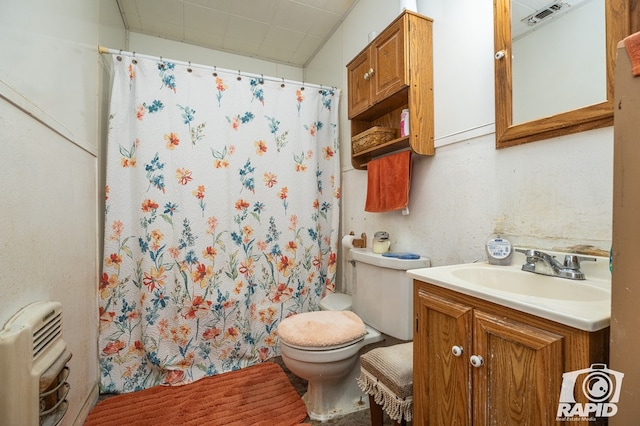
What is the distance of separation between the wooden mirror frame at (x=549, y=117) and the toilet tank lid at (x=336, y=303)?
116cm

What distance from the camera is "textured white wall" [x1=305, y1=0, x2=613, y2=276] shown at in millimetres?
858

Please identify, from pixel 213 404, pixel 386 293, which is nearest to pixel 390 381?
pixel 386 293

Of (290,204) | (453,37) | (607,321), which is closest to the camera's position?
(607,321)

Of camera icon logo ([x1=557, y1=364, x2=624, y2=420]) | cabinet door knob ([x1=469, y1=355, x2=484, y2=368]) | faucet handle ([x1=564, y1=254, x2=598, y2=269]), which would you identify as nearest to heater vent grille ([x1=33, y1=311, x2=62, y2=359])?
cabinet door knob ([x1=469, y1=355, x2=484, y2=368])

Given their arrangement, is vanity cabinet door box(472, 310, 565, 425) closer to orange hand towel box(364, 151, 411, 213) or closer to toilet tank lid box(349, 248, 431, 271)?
toilet tank lid box(349, 248, 431, 271)

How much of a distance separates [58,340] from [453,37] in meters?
1.89

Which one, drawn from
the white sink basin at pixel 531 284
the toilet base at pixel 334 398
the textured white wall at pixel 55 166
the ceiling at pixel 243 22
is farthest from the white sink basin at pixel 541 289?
the ceiling at pixel 243 22

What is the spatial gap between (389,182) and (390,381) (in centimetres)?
92

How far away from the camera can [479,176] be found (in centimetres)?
116

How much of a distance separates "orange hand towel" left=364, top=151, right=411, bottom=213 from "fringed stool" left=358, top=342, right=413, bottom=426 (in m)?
0.68

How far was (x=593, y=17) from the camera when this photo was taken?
0.84 metres

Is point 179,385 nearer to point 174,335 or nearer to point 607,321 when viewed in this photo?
point 174,335

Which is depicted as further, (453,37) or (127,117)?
(127,117)

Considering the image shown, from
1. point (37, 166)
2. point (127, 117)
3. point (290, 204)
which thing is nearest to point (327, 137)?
point (290, 204)
